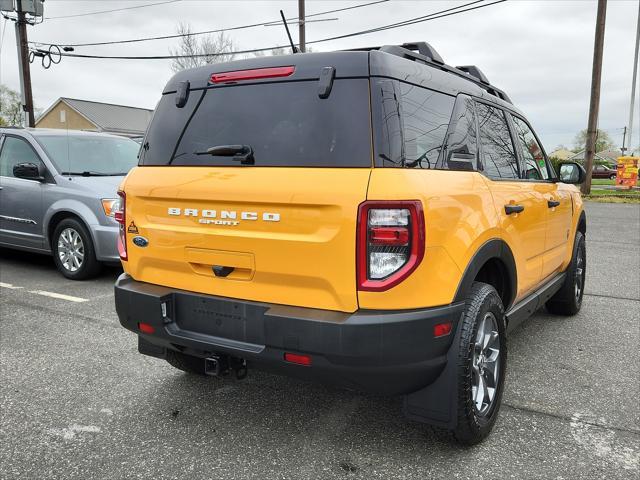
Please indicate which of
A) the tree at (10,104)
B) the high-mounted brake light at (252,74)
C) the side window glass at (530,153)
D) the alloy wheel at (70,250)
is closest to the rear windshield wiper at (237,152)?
the high-mounted brake light at (252,74)

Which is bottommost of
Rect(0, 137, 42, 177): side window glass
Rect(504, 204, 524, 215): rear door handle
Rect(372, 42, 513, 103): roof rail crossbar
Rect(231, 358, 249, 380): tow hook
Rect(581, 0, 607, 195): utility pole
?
Rect(231, 358, 249, 380): tow hook

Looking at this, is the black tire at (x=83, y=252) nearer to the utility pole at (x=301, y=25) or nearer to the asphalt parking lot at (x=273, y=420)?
the asphalt parking lot at (x=273, y=420)

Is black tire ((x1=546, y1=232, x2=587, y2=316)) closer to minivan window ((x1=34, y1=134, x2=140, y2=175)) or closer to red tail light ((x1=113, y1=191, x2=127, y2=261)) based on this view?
red tail light ((x1=113, y1=191, x2=127, y2=261))

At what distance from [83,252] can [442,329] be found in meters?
5.16

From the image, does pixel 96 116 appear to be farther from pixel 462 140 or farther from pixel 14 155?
pixel 462 140

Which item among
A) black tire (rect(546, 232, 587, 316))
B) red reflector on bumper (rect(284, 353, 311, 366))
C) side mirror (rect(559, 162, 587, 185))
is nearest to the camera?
red reflector on bumper (rect(284, 353, 311, 366))

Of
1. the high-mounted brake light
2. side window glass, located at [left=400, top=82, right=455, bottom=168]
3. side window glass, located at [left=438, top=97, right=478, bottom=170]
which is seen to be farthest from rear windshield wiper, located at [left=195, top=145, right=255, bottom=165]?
side window glass, located at [left=438, top=97, right=478, bottom=170]

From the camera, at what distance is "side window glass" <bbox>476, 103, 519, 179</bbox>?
3.14 metres

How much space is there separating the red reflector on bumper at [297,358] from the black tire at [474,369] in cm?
69

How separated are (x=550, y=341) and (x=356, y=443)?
2.37 meters

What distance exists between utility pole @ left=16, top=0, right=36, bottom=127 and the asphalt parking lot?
17862 millimetres

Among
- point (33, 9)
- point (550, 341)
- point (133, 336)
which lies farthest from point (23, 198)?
point (33, 9)

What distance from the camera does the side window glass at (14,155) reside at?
6699 millimetres

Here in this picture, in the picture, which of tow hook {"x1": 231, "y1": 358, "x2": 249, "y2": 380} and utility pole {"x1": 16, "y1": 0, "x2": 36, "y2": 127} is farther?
utility pole {"x1": 16, "y1": 0, "x2": 36, "y2": 127}
